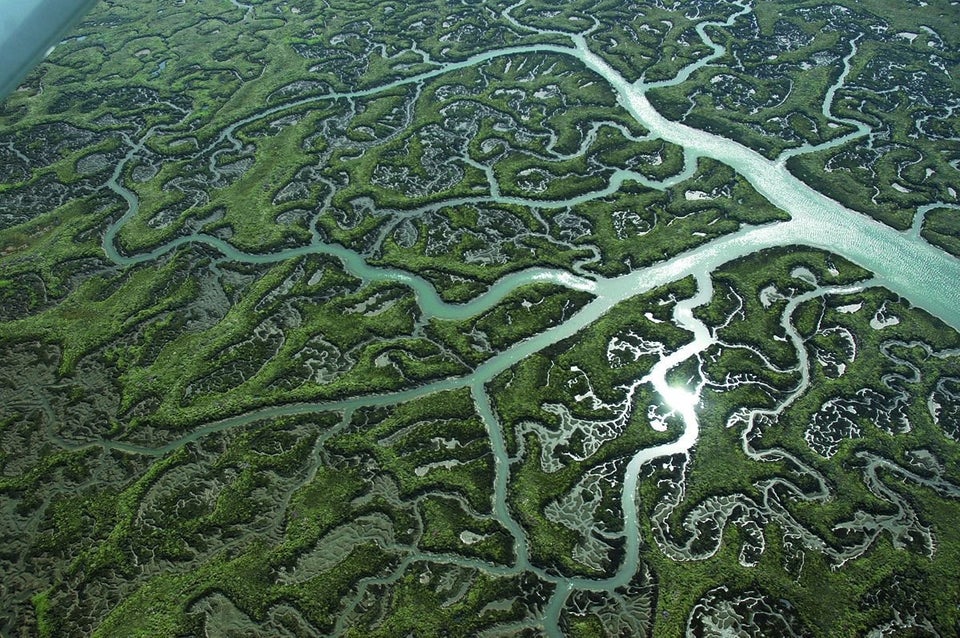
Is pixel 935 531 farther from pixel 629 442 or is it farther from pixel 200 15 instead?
pixel 200 15

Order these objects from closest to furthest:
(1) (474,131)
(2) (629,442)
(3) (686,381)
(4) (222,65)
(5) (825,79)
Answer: (2) (629,442)
(3) (686,381)
(1) (474,131)
(5) (825,79)
(4) (222,65)

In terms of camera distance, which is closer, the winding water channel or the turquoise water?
the winding water channel

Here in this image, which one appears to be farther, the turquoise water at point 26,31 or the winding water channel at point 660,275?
the turquoise water at point 26,31

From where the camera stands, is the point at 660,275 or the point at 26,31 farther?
the point at 26,31

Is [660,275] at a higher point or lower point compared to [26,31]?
lower

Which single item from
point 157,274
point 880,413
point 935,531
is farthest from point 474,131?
point 935,531

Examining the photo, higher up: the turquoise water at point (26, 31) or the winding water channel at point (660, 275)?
the turquoise water at point (26, 31)

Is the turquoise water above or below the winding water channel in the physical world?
above

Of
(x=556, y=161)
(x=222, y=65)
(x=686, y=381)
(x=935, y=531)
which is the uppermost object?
(x=222, y=65)
